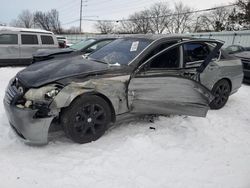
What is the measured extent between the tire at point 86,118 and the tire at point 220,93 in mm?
2813

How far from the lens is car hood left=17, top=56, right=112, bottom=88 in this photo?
3658 mm

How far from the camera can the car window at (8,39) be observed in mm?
10891

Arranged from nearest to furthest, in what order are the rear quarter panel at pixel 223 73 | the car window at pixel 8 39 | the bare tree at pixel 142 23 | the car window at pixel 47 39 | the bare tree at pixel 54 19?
the rear quarter panel at pixel 223 73 → the car window at pixel 8 39 → the car window at pixel 47 39 → the bare tree at pixel 142 23 → the bare tree at pixel 54 19

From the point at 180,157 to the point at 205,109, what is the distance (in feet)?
3.91

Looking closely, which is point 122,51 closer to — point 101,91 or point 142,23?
point 101,91

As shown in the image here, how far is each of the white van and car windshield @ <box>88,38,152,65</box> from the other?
7.32m

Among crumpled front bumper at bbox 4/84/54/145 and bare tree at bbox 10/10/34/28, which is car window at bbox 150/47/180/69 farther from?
bare tree at bbox 10/10/34/28

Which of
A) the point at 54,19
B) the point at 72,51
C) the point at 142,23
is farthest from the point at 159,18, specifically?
the point at 72,51

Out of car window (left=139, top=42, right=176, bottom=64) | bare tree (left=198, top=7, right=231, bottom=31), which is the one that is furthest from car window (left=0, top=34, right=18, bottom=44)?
bare tree (left=198, top=7, right=231, bottom=31)

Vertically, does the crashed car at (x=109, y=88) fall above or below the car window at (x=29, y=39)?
below

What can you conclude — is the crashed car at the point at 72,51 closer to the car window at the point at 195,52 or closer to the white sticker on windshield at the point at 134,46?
the white sticker on windshield at the point at 134,46

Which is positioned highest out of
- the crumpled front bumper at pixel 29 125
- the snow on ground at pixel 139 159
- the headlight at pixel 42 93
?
the headlight at pixel 42 93

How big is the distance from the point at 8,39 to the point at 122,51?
8.16 metres

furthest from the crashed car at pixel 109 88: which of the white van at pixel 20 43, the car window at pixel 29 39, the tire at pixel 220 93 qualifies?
the car window at pixel 29 39
